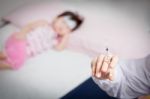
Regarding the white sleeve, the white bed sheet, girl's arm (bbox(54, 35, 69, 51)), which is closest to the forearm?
the white sleeve

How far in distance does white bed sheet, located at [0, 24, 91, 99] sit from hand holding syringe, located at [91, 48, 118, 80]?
0.10m

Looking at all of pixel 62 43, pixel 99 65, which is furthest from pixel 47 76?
pixel 99 65

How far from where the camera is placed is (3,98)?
1.35 metres

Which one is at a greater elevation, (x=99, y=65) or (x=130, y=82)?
(x=99, y=65)

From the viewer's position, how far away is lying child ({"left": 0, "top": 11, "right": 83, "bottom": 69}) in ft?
4.58

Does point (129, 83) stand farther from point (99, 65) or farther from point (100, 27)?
point (100, 27)

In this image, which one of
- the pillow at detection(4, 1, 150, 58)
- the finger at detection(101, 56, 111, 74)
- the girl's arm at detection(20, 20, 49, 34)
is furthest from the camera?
the girl's arm at detection(20, 20, 49, 34)

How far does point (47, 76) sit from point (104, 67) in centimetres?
31

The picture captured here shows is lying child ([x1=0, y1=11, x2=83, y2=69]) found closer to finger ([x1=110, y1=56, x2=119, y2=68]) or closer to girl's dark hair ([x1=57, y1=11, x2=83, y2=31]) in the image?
girl's dark hair ([x1=57, y1=11, x2=83, y2=31])

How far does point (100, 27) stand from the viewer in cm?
139

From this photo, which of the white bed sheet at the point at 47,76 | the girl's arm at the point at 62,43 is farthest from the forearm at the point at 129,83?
the girl's arm at the point at 62,43

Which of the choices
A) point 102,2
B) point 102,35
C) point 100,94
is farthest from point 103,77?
point 102,2

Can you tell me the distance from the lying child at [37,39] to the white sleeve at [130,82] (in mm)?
288

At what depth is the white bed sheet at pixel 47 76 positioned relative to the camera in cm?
133
